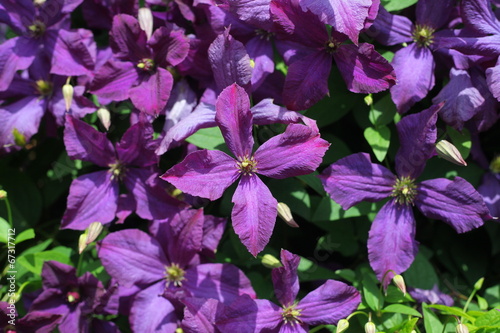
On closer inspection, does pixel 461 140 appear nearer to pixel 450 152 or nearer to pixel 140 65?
pixel 450 152

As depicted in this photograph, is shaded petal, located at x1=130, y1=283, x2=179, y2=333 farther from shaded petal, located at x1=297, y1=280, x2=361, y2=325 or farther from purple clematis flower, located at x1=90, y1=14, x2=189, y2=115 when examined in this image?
purple clematis flower, located at x1=90, y1=14, x2=189, y2=115

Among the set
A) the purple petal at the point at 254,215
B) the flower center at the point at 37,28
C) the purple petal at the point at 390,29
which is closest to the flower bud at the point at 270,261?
the purple petal at the point at 254,215

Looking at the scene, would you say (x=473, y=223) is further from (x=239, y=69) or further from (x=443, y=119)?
(x=239, y=69)

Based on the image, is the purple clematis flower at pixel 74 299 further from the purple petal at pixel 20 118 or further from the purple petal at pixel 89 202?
the purple petal at pixel 20 118

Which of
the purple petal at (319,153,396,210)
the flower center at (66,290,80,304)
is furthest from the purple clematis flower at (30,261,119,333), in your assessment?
the purple petal at (319,153,396,210)

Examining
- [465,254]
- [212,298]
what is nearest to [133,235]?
[212,298]
